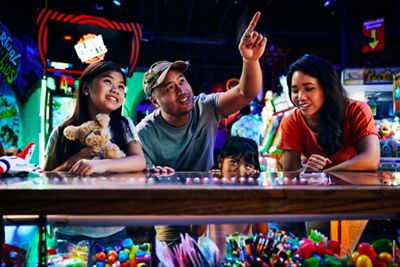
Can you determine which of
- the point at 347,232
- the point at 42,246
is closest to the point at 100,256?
the point at 42,246

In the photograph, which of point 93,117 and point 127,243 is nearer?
point 127,243

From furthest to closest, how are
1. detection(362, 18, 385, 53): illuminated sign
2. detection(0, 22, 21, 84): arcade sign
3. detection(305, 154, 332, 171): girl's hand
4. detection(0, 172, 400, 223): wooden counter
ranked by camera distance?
detection(362, 18, 385, 53): illuminated sign
detection(0, 22, 21, 84): arcade sign
detection(305, 154, 332, 171): girl's hand
detection(0, 172, 400, 223): wooden counter

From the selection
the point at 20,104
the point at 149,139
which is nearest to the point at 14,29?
the point at 20,104

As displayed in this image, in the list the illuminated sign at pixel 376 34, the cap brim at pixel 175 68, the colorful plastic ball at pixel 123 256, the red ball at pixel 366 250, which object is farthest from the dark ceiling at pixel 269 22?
the colorful plastic ball at pixel 123 256

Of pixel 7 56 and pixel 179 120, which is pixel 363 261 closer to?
pixel 179 120

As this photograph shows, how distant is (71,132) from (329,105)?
1450 mm

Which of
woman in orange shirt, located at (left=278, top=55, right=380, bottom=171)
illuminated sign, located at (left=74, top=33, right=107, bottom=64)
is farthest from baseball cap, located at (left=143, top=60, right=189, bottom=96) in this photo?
illuminated sign, located at (left=74, top=33, right=107, bottom=64)

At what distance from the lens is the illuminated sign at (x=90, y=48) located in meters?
4.16

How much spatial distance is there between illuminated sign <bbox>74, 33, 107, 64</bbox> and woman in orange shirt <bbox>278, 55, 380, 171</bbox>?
268 cm

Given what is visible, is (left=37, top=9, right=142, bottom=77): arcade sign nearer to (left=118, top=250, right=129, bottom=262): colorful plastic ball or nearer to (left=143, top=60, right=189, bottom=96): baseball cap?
(left=143, top=60, right=189, bottom=96): baseball cap

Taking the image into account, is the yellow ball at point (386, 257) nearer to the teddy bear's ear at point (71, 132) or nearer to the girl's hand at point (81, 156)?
the girl's hand at point (81, 156)

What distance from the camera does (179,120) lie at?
2322mm

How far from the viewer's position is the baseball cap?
7.41ft

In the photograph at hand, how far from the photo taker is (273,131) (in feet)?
20.5
